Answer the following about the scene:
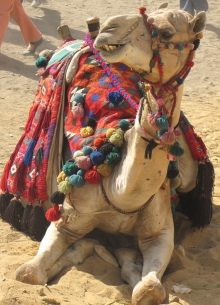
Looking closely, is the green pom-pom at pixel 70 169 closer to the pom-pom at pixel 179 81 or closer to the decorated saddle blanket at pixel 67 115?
the decorated saddle blanket at pixel 67 115

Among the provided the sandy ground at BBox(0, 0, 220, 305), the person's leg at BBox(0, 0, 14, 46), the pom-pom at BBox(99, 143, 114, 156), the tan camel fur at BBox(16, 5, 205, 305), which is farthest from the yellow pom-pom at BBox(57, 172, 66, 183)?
the person's leg at BBox(0, 0, 14, 46)

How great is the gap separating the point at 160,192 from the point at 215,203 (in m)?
1.47

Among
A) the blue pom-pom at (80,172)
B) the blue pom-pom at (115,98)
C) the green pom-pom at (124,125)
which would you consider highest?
the blue pom-pom at (115,98)

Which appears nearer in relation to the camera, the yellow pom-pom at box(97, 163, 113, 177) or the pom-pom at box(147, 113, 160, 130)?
the pom-pom at box(147, 113, 160, 130)

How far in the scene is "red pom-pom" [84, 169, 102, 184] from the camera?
15.3 ft

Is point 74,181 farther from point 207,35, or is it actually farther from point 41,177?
point 207,35

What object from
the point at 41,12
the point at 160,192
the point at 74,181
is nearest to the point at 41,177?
the point at 74,181

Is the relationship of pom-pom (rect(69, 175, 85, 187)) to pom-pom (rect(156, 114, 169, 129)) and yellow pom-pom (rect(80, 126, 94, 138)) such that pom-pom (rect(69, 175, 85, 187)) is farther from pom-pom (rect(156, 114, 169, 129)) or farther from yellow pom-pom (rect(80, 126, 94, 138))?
pom-pom (rect(156, 114, 169, 129))

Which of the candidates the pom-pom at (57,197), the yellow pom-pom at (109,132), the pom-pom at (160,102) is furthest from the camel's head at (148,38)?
the pom-pom at (57,197)

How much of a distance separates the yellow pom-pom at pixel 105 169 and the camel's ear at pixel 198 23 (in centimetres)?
116

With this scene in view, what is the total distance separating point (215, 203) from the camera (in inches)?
246

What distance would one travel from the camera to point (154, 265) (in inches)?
182

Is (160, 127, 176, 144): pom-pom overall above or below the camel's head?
below

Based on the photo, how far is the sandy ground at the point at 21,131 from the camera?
448 centimetres
